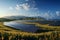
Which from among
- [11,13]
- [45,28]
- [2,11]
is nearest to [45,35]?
[45,28]

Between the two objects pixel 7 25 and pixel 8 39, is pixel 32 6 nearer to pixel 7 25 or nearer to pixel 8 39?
pixel 7 25

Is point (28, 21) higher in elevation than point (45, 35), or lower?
higher

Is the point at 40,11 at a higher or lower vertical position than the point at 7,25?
higher

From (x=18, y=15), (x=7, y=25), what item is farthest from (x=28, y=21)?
(x=7, y=25)

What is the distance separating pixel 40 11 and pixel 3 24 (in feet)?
2.06

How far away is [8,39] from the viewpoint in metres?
2.24

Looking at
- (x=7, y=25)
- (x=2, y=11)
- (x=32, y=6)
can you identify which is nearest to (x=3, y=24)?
(x=7, y=25)

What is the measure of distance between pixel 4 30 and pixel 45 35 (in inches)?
25.7

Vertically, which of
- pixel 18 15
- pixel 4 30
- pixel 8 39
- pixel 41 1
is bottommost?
pixel 8 39

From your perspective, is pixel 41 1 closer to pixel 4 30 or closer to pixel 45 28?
pixel 45 28

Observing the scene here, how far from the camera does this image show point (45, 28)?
88.8 inches

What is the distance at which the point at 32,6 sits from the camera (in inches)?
90.0

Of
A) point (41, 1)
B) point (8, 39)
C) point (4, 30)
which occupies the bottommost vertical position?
point (8, 39)

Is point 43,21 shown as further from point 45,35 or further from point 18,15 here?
point 18,15
